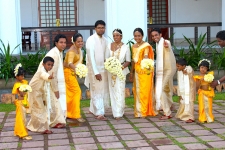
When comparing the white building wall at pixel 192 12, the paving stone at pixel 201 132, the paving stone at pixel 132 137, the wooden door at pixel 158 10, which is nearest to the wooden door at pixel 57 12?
the wooden door at pixel 158 10

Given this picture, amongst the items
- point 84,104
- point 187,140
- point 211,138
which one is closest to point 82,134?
point 187,140

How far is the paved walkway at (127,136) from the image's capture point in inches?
228

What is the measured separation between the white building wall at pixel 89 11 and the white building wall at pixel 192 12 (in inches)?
117

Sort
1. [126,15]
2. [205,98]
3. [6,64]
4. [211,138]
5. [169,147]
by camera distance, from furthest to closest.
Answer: [126,15], [6,64], [205,98], [211,138], [169,147]

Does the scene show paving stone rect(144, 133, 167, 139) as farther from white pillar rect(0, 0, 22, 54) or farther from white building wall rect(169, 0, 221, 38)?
white building wall rect(169, 0, 221, 38)

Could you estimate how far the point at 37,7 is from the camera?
16938mm

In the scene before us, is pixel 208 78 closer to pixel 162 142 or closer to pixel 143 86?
pixel 143 86

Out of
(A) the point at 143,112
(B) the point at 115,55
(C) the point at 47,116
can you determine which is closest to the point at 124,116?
(A) the point at 143,112

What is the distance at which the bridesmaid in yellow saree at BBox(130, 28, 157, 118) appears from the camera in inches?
293

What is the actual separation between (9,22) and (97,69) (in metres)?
4.11

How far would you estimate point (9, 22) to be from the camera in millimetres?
10578

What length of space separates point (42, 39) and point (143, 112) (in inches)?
362

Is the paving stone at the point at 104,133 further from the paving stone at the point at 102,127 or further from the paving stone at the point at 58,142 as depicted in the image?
the paving stone at the point at 58,142

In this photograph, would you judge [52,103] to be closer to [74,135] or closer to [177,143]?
[74,135]
